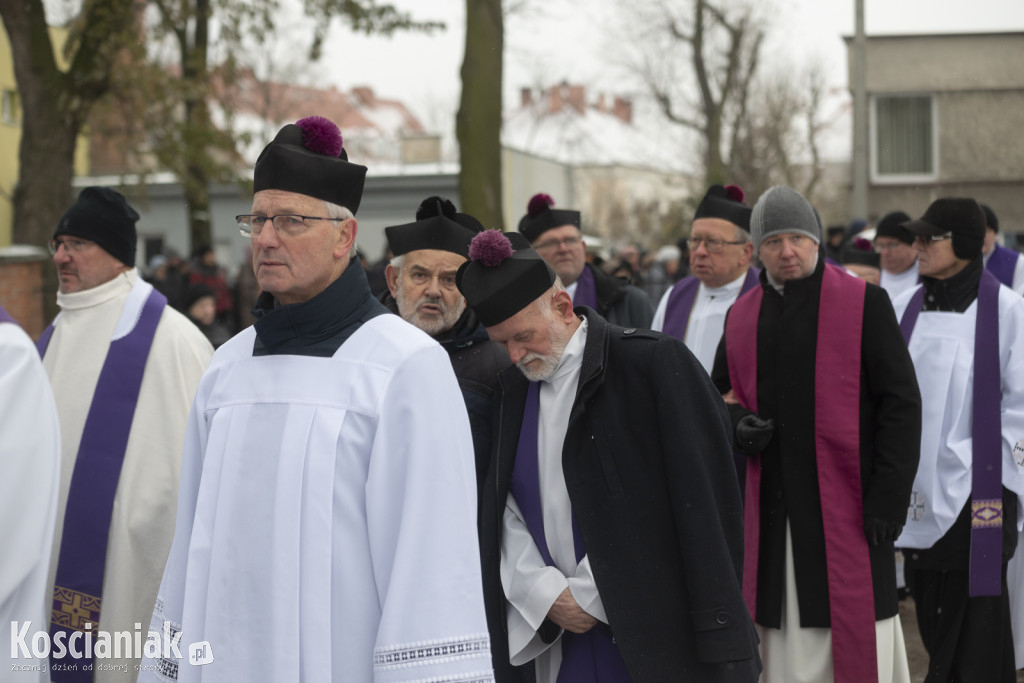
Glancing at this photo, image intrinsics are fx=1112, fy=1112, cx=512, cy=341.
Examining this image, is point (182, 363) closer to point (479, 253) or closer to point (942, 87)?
point (479, 253)

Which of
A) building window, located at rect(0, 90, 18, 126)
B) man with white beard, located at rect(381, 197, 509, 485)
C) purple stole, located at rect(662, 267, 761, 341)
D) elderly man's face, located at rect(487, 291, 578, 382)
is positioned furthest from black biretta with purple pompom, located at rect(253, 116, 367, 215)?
building window, located at rect(0, 90, 18, 126)

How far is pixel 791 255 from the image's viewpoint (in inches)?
193

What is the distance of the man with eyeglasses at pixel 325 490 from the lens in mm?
2635

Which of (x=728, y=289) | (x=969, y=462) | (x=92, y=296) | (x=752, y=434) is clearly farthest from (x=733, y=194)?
(x=92, y=296)

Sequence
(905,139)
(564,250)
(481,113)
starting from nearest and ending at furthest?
1. (564,250)
2. (481,113)
3. (905,139)

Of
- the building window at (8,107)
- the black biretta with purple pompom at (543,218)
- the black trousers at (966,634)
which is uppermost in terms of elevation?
the building window at (8,107)

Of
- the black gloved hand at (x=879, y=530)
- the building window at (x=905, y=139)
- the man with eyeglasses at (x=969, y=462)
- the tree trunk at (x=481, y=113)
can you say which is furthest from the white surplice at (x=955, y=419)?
the building window at (x=905, y=139)

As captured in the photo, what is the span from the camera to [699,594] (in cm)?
331

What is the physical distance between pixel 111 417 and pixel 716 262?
330cm

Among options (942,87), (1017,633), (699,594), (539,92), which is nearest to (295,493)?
(699,594)

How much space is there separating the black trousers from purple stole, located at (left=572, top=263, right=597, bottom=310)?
7.60 ft

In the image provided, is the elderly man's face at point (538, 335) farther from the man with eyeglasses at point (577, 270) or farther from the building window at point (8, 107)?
the building window at point (8, 107)

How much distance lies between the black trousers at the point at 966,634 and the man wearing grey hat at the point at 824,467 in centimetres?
76

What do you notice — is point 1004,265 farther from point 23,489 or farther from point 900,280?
point 23,489
